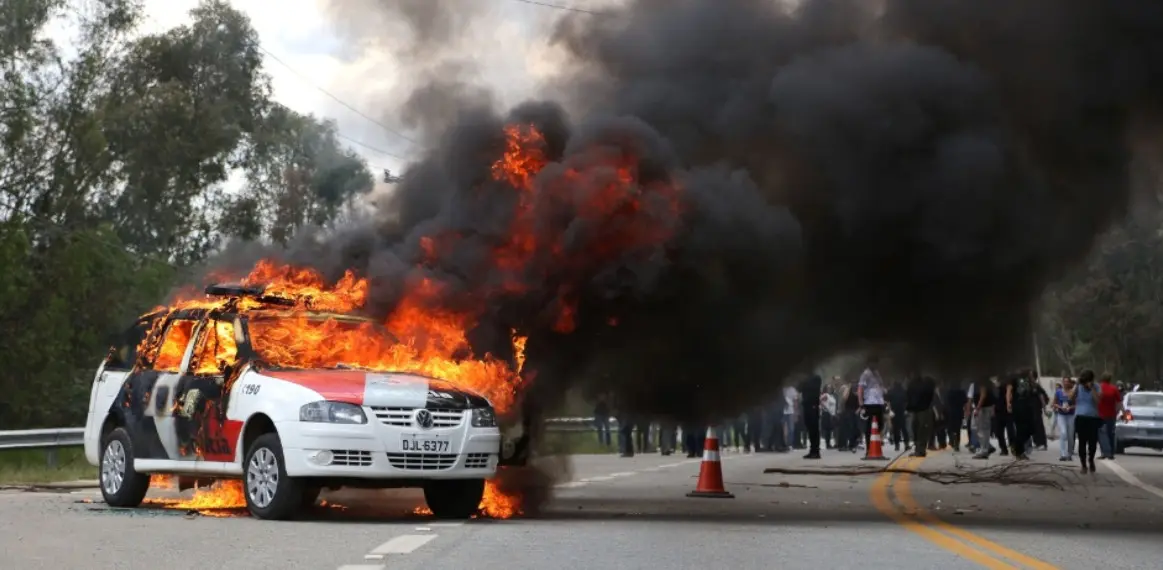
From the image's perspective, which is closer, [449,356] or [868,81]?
[449,356]

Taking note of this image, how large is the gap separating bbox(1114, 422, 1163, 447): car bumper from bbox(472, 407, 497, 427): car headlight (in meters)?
25.5

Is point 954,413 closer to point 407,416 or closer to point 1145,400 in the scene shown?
point 1145,400

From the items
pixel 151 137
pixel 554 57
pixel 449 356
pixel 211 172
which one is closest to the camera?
pixel 449 356

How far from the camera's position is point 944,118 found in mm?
16500

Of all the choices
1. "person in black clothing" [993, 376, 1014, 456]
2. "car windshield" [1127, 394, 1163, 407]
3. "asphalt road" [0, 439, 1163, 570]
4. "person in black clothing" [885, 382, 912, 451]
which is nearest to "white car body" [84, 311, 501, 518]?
"asphalt road" [0, 439, 1163, 570]

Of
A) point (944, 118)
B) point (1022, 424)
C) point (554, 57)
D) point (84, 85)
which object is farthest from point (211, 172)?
point (944, 118)

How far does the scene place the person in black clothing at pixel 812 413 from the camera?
32156 millimetres

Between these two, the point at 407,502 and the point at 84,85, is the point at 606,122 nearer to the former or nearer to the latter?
the point at 407,502

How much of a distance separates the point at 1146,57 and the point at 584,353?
19.9ft

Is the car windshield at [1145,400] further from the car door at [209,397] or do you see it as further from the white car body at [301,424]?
the car door at [209,397]

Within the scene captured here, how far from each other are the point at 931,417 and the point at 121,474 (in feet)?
70.6

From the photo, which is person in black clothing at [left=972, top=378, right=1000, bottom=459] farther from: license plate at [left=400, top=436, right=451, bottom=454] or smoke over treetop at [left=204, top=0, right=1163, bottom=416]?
license plate at [left=400, top=436, right=451, bottom=454]

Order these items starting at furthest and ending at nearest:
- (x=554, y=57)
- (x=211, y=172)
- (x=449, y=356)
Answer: (x=211, y=172) → (x=554, y=57) → (x=449, y=356)

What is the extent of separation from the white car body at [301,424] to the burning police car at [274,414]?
0.01 meters
